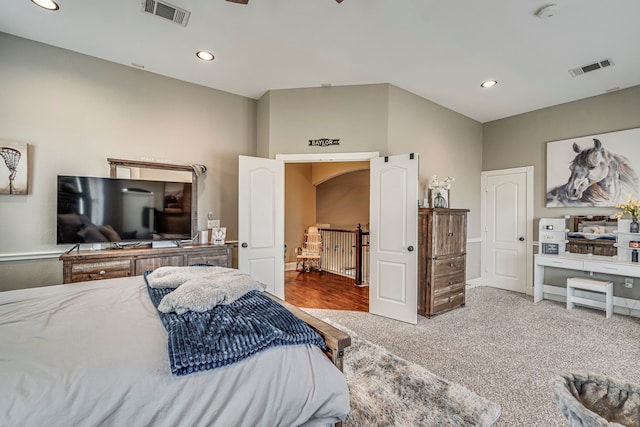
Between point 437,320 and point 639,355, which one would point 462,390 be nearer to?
point 437,320

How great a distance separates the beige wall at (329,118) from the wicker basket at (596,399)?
3.20 m

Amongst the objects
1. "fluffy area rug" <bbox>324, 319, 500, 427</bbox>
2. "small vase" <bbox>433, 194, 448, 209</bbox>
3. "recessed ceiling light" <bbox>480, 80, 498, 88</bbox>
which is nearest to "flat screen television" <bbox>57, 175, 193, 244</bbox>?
"fluffy area rug" <bbox>324, 319, 500, 427</bbox>

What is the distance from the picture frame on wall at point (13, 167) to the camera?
2809mm

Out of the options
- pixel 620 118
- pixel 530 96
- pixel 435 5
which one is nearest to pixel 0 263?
pixel 435 5

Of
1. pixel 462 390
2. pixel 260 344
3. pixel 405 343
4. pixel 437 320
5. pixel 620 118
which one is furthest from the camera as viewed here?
pixel 620 118

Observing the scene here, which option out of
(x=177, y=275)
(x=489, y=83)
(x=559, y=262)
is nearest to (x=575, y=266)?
(x=559, y=262)

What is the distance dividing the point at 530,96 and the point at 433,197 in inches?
85.6

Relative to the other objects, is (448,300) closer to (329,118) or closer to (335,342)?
(329,118)

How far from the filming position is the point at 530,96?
434cm

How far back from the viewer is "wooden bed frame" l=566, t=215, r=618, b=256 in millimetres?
4070

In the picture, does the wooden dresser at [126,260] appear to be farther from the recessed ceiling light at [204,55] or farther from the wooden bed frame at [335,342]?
the wooden bed frame at [335,342]

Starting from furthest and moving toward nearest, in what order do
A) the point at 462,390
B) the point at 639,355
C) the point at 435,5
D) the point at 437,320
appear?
the point at 437,320
the point at 639,355
the point at 435,5
the point at 462,390

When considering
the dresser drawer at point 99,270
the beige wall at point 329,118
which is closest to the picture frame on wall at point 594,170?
the beige wall at point 329,118

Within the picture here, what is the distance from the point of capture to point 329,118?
4027mm
